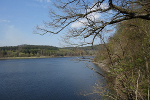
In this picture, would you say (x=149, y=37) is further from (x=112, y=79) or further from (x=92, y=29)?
(x=92, y=29)

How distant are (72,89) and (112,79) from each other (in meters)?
10.5

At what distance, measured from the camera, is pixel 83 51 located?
385cm

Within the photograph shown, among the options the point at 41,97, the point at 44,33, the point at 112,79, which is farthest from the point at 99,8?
the point at 41,97

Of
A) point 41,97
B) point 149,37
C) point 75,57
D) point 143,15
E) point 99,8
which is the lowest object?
point 41,97

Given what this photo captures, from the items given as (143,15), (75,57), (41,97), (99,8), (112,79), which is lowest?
(41,97)

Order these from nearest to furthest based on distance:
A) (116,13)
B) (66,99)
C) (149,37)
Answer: (116,13)
(149,37)
(66,99)

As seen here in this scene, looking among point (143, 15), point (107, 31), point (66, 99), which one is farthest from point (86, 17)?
point (66, 99)

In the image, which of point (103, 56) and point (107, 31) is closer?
point (107, 31)

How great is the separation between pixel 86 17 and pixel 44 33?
134 centimetres

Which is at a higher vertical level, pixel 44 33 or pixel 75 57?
pixel 44 33

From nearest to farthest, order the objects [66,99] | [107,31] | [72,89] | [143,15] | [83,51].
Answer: [143,15] < [107,31] < [83,51] < [66,99] < [72,89]

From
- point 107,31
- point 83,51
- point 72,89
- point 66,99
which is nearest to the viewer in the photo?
point 107,31

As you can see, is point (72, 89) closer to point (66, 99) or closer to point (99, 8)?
point (66, 99)

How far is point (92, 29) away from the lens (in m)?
3.31
